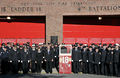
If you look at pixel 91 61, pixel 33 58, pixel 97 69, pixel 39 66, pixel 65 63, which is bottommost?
pixel 97 69

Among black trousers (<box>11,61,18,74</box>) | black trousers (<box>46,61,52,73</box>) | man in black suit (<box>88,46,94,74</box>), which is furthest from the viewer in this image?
black trousers (<box>46,61,52,73</box>)

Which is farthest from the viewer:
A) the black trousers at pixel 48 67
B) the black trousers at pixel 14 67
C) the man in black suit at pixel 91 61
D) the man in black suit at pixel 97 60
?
the black trousers at pixel 48 67

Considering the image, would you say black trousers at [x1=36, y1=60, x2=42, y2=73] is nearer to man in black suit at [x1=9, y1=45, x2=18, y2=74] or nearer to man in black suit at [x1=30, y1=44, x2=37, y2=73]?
man in black suit at [x1=30, y1=44, x2=37, y2=73]

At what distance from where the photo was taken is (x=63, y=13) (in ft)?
78.6

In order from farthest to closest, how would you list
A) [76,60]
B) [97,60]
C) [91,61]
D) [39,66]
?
1. [39,66]
2. [76,60]
3. [91,61]
4. [97,60]

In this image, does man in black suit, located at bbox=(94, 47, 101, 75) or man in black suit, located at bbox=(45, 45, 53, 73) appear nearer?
man in black suit, located at bbox=(94, 47, 101, 75)

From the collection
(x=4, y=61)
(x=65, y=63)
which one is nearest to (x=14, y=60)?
(x=4, y=61)

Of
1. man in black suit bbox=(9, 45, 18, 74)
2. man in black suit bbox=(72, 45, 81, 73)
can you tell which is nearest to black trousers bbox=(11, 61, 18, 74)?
man in black suit bbox=(9, 45, 18, 74)

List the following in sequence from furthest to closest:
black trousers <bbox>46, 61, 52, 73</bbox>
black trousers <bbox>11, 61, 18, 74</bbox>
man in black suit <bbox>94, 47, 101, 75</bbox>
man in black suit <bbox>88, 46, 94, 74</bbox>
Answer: black trousers <bbox>46, 61, 52, 73</bbox> → black trousers <bbox>11, 61, 18, 74</bbox> → man in black suit <bbox>88, 46, 94, 74</bbox> → man in black suit <bbox>94, 47, 101, 75</bbox>

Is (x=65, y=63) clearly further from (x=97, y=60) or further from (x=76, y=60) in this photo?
(x=97, y=60)

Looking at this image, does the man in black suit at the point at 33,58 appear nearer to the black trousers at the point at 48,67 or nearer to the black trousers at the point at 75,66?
the black trousers at the point at 48,67

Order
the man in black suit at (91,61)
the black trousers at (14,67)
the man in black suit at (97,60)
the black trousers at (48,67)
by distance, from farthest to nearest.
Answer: the black trousers at (48,67) < the black trousers at (14,67) < the man in black suit at (91,61) < the man in black suit at (97,60)

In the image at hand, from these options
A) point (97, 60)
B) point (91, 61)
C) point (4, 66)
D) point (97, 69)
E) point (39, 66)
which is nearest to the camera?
point (97, 60)

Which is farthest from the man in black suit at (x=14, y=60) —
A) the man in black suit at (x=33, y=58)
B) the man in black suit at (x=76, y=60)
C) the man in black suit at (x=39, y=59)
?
the man in black suit at (x=76, y=60)
